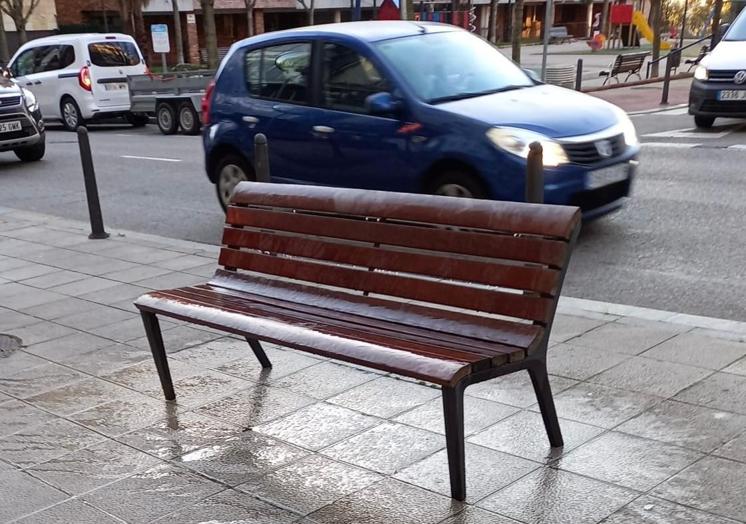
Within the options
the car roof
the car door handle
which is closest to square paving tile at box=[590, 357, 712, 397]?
the car door handle

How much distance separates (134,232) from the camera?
28.9 ft

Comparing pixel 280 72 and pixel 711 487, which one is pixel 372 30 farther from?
pixel 711 487

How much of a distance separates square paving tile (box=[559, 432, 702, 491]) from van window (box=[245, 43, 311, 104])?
5.21 meters

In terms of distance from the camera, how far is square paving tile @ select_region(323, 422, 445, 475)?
140 inches

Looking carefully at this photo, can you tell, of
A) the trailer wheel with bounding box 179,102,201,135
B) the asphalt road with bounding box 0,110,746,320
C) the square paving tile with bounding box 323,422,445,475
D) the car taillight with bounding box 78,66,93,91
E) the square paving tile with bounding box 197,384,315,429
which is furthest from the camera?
the car taillight with bounding box 78,66,93,91

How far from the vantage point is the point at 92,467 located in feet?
12.0

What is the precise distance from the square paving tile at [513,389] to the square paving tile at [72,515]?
1785 mm

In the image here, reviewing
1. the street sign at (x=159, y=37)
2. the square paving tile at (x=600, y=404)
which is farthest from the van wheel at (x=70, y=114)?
the square paving tile at (x=600, y=404)

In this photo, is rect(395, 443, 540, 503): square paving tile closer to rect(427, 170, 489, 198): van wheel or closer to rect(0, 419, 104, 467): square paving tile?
rect(0, 419, 104, 467): square paving tile

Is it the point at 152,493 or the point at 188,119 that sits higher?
the point at 152,493

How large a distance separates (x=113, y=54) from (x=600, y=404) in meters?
19.2

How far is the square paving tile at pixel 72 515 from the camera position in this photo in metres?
3.22

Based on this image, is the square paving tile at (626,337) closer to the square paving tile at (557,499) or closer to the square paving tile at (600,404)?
the square paving tile at (600,404)

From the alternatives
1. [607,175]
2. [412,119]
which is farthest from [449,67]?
[607,175]
